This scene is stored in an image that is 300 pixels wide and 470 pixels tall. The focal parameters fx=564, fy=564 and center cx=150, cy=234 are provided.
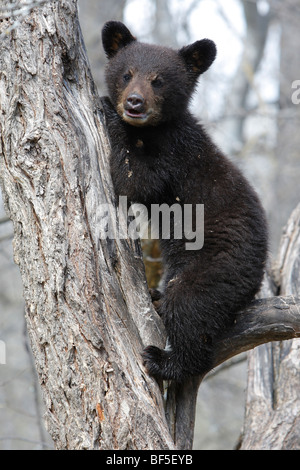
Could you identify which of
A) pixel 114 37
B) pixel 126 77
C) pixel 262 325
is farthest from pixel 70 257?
pixel 114 37

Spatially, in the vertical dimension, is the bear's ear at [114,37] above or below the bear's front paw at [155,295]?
above

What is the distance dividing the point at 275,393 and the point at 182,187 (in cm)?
243

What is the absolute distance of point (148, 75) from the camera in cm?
531

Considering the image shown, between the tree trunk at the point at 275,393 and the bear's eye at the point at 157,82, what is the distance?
8.01 feet

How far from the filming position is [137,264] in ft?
15.0

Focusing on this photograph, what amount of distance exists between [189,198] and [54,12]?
78.1 inches

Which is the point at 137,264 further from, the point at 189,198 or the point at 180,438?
the point at 180,438

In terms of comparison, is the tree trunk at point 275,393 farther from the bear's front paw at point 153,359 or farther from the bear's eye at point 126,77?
the bear's eye at point 126,77

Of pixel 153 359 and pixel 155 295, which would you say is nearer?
pixel 153 359

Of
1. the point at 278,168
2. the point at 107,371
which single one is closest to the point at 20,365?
the point at 278,168

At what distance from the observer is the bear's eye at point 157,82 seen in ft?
17.5

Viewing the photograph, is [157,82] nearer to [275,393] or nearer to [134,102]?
[134,102]

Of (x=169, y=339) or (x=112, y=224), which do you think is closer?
(x=112, y=224)

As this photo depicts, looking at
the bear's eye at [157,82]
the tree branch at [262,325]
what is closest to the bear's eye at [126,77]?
the bear's eye at [157,82]
